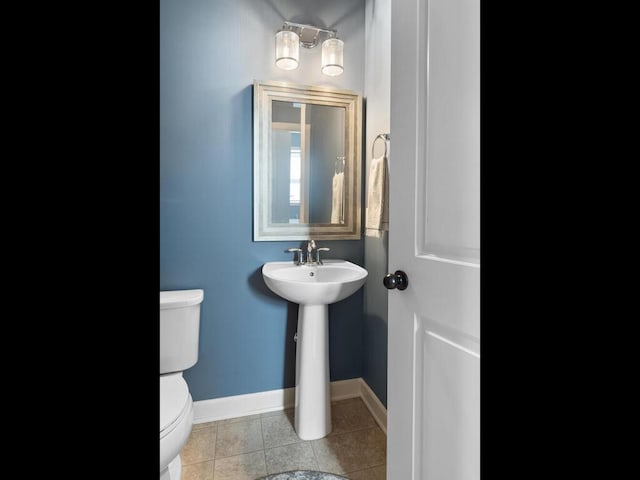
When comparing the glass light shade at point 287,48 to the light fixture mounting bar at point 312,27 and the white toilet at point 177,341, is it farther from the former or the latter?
the white toilet at point 177,341

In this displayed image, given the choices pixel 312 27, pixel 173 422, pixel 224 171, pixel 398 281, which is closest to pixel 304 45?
pixel 312 27

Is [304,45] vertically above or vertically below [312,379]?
above

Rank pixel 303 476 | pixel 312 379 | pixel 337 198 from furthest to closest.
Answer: pixel 337 198 < pixel 312 379 < pixel 303 476

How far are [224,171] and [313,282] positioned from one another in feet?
2.59

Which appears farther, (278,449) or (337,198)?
(337,198)

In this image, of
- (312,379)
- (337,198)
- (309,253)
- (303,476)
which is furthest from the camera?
(337,198)

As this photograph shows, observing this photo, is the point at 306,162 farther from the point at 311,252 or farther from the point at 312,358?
the point at 312,358

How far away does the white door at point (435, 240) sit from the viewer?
2.50ft

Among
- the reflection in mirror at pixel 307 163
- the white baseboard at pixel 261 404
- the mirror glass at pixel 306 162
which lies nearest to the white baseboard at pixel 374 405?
the white baseboard at pixel 261 404

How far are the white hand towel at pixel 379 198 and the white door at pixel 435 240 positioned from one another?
0.71 meters

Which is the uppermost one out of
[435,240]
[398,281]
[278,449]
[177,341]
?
[435,240]

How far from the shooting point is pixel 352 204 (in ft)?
6.89

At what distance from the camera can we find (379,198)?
1.77 m
